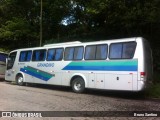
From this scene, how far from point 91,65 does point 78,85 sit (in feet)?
5.05

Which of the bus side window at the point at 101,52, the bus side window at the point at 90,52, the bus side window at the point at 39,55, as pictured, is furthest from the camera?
the bus side window at the point at 39,55

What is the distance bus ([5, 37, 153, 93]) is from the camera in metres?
15.8

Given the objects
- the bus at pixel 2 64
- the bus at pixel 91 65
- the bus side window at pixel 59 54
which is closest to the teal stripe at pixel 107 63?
the bus at pixel 91 65

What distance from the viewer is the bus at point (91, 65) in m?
15.8

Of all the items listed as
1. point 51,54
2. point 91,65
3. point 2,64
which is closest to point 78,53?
point 91,65

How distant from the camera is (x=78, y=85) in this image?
1859 centimetres

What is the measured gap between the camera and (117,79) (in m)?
16.4

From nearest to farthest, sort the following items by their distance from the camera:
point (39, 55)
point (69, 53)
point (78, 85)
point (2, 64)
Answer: point (78, 85) < point (69, 53) < point (39, 55) < point (2, 64)

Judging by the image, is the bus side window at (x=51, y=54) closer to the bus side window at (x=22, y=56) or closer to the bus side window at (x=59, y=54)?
the bus side window at (x=59, y=54)

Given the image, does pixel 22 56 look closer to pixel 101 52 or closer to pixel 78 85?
pixel 78 85

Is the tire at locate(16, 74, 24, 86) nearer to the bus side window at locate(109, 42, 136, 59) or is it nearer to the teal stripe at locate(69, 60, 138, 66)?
the teal stripe at locate(69, 60, 138, 66)

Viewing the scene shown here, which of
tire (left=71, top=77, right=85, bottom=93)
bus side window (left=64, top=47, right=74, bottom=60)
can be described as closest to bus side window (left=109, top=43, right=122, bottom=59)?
tire (left=71, top=77, right=85, bottom=93)

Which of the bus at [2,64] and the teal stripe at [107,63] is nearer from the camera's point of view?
the teal stripe at [107,63]

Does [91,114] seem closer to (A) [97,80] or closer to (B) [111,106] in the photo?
(B) [111,106]
